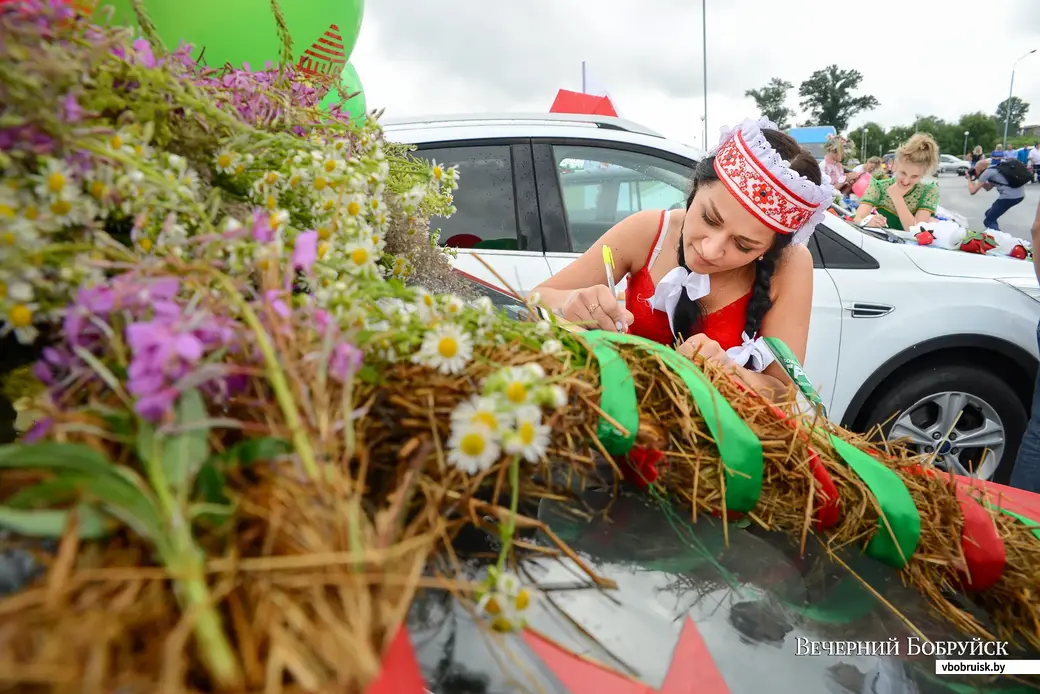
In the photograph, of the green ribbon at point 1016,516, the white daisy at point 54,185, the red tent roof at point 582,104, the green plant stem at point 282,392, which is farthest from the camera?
the red tent roof at point 582,104

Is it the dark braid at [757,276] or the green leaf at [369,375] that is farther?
the dark braid at [757,276]

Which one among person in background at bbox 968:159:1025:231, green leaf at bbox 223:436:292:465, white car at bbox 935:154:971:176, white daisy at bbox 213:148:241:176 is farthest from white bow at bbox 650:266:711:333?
white car at bbox 935:154:971:176

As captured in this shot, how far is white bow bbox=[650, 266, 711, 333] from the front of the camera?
2023mm

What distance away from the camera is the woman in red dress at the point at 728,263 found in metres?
1.76

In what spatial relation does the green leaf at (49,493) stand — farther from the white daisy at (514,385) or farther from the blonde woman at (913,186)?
the blonde woman at (913,186)

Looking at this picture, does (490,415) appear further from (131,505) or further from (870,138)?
(870,138)

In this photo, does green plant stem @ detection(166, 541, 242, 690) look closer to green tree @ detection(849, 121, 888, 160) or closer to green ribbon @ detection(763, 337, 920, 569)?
green ribbon @ detection(763, 337, 920, 569)

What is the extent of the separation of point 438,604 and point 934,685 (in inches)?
27.4

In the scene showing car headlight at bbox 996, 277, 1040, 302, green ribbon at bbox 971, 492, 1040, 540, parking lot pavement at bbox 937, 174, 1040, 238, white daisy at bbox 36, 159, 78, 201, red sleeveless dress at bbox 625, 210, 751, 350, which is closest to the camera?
white daisy at bbox 36, 159, 78, 201

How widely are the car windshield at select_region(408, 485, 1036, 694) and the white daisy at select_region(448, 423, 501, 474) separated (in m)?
0.12

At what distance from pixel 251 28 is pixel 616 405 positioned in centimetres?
117

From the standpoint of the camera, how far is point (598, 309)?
1.41 metres

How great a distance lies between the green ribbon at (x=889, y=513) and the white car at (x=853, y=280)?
2589 millimetres

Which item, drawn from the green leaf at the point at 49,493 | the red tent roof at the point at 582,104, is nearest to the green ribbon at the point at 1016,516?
the green leaf at the point at 49,493
